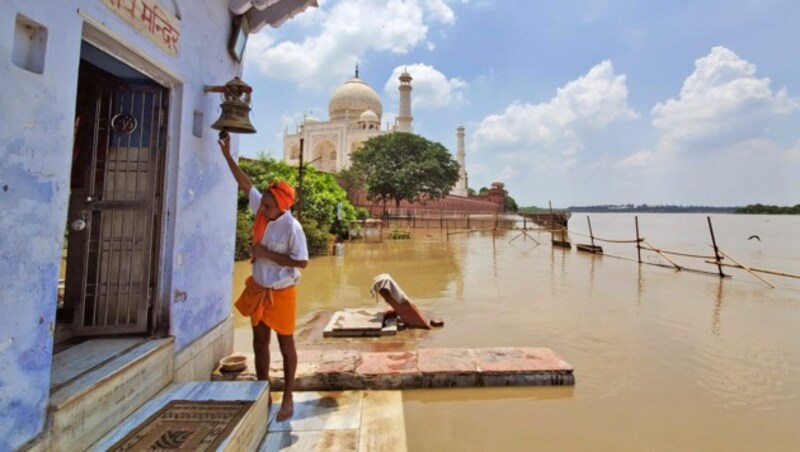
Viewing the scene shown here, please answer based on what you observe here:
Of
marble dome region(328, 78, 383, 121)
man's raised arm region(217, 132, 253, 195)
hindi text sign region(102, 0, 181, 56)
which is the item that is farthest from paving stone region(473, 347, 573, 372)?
marble dome region(328, 78, 383, 121)

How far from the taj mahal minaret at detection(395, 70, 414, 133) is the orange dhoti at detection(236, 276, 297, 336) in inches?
1896

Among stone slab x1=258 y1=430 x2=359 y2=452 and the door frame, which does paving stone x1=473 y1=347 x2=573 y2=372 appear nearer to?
stone slab x1=258 y1=430 x2=359 y2=452

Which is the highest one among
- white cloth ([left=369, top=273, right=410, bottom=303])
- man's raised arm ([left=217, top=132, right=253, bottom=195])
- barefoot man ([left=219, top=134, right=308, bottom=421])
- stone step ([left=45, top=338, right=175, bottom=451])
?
man's raised arm ([left=217, top=132, right=253, bottom=195])

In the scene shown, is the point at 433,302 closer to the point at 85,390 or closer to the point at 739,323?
the point at 739,323

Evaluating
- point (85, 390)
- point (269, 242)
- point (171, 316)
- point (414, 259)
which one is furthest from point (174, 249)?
point (414, 259)

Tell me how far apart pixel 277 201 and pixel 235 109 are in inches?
40.7

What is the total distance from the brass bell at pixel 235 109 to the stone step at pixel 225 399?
1985 millimetres

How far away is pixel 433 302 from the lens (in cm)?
893

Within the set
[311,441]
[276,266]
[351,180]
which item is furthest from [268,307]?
[351,180]

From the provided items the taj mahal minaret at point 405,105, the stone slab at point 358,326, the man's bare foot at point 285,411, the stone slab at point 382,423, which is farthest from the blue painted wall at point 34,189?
the taj mahal minaret at point 405,105

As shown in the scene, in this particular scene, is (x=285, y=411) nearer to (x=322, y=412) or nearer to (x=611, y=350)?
(x=322, y=412)

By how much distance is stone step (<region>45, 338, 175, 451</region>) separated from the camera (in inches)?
80.8

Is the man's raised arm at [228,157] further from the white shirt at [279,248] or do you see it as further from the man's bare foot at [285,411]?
the man's bare foot at [285,411]

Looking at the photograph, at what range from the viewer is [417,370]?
3994 mm
